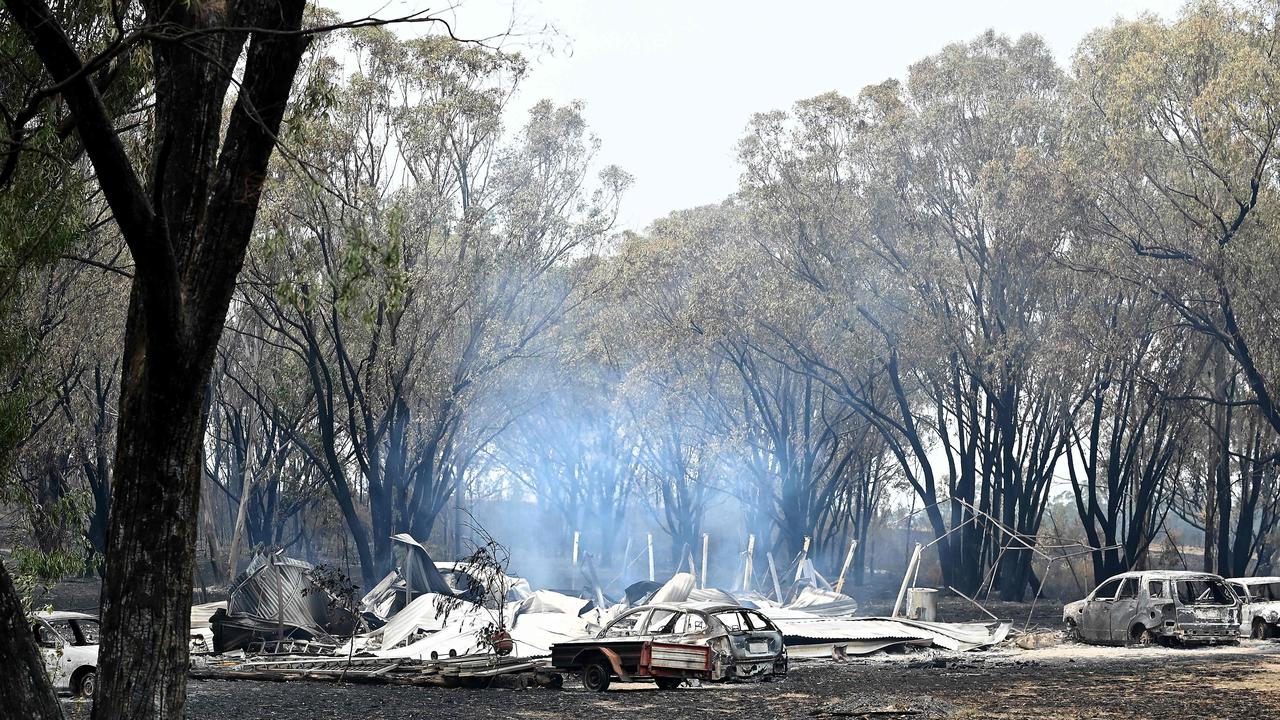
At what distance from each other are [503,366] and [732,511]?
6833 centimetres

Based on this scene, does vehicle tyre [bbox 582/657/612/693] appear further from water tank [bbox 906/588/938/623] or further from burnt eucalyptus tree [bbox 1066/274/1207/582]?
burnt eucalyptus tree [bbox 1066/274/1207/582]

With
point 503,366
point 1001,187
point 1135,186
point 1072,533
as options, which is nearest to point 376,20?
point 1135,186

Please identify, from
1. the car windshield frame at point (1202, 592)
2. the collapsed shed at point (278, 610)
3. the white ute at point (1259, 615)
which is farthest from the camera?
the white ute at point (1259, 615)

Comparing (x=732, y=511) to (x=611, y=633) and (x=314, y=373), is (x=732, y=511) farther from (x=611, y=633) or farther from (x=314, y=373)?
(x=611, y=633)

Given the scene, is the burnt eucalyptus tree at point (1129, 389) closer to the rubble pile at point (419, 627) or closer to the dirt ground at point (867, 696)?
the rubble pile at point (419, 627)

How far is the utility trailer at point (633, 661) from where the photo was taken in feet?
59.4

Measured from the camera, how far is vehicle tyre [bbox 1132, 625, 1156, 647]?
2602cm

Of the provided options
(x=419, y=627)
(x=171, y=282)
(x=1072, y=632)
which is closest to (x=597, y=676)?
(x=419, y=627)

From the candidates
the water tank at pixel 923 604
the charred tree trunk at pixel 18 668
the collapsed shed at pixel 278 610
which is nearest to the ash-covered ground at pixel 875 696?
the collapsed shed at pixel 278 610

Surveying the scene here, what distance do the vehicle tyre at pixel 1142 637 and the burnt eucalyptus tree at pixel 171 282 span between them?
22.6 meters

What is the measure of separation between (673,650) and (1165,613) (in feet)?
42.6

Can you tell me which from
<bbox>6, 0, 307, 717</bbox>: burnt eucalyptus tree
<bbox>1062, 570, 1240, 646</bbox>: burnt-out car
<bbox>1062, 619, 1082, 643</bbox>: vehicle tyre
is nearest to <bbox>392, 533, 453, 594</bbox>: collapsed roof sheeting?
<bbox>1062, 619, 1082, 643</bbox>: vehicle tyre

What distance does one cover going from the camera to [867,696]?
52.5 feet

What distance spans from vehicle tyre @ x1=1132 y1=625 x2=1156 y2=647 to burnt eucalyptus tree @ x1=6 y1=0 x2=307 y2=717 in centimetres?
2264
